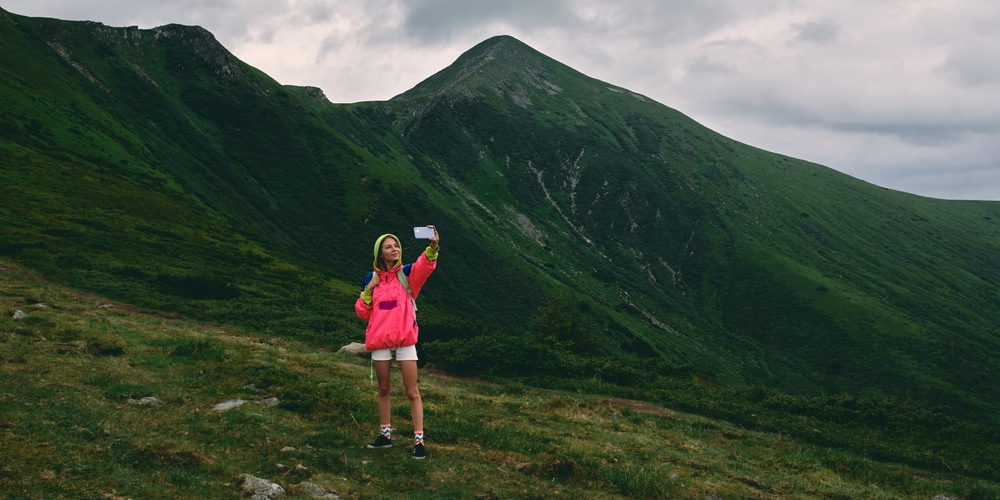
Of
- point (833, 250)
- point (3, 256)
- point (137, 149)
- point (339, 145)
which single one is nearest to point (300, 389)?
point (3, 256)

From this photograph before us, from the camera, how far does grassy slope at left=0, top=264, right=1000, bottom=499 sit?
30.9 ft

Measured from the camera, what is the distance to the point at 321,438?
12078 mm

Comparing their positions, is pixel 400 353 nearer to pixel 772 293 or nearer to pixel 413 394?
pixel 413 394

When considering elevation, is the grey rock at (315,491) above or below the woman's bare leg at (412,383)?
below

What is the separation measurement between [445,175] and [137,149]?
4172 inches

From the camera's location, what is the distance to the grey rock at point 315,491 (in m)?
8.88

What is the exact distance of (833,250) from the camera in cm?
19038

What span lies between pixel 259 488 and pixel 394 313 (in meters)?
3.54

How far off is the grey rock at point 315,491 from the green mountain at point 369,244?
17.7 metres

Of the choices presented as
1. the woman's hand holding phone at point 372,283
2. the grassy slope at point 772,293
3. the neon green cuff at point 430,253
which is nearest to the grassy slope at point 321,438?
the woman's hand holding phone at point 372,283

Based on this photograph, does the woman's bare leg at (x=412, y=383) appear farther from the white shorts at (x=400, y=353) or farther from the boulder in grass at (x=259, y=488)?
the boulder in grass at (x=259, y=488)

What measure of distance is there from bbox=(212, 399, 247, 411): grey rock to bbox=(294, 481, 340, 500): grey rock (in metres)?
5.66

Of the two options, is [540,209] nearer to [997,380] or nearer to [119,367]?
[997,380]

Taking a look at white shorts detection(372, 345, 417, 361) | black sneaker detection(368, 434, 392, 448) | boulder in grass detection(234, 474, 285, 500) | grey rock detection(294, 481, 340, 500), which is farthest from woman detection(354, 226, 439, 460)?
boulder in grass detection(234, 474, 285, 500)
